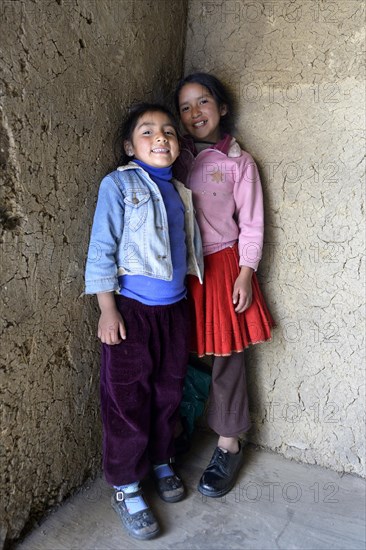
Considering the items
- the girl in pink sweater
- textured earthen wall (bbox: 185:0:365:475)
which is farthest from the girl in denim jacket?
textured earthen wall (bbox: 185:0:365:475)

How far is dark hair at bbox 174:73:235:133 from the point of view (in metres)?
1.97

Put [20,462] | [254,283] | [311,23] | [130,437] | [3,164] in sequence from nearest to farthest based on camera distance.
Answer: [3,164] < [20,462] < [130,437] < [311,23] < [254,283]

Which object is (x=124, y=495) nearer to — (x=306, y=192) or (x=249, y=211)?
(x=249, y=211)

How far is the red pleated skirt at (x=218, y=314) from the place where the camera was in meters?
1.88

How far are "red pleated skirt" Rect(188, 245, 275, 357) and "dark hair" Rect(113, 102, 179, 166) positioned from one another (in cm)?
49

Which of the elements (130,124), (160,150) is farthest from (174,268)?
(130,124)

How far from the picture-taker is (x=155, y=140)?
Result: 169 centimetres

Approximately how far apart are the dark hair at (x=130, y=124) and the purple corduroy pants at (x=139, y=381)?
54 centimetres

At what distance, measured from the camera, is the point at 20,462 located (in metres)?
1.62

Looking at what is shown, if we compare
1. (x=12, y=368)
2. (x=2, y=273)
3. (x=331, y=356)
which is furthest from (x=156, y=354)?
(x=331, y=356)

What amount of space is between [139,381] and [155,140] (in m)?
0.82

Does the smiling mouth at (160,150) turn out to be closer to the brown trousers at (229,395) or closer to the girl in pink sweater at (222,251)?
the girl in pink sweater at (222,251)

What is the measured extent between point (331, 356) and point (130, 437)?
2.74 feet

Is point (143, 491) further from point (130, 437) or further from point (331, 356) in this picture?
point (331, 356)
